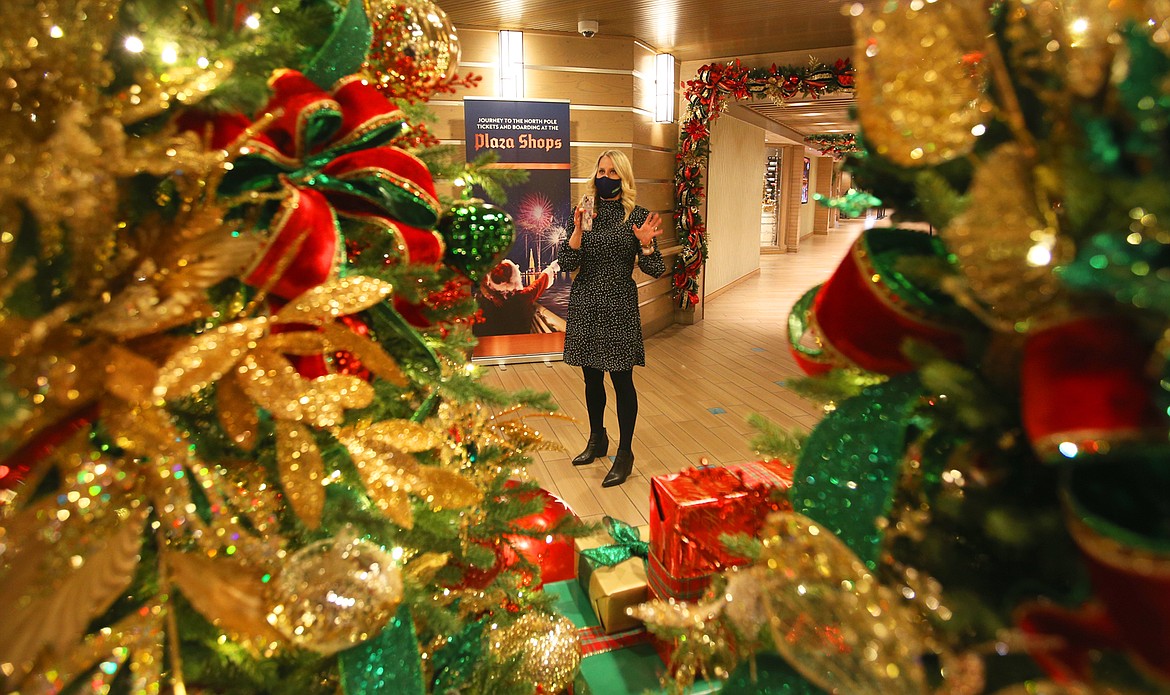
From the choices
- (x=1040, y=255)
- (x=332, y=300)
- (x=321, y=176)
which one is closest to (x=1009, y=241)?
(x=1040, y=255)

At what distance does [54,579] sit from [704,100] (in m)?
7.18

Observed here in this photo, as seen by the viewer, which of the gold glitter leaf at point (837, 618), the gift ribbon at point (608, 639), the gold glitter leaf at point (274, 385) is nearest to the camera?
the gold glitter leaf at point (837, 618)

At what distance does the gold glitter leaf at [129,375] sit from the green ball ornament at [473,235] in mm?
493

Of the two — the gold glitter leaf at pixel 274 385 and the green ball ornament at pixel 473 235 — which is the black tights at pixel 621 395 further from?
the gold glitter leaf at pixel 274 385

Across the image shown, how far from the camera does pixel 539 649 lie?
1.01 meters

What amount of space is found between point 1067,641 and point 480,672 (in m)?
0.78

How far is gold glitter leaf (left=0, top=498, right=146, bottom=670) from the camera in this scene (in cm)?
47

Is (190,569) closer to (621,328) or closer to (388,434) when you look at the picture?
(388,434)

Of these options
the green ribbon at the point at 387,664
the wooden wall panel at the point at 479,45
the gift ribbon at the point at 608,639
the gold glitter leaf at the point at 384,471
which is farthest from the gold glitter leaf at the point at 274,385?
the wooden wall panel at the point at 479,45

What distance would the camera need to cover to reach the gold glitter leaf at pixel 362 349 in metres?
0.65

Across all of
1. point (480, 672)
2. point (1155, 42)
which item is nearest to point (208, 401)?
point (480, 672)

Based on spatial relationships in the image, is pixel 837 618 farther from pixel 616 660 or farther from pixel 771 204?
pixel 771 204

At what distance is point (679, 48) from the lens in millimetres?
6496

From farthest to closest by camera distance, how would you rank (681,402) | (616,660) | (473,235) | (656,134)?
(656,134)
(681,402)
(616,660)
(473,235)
